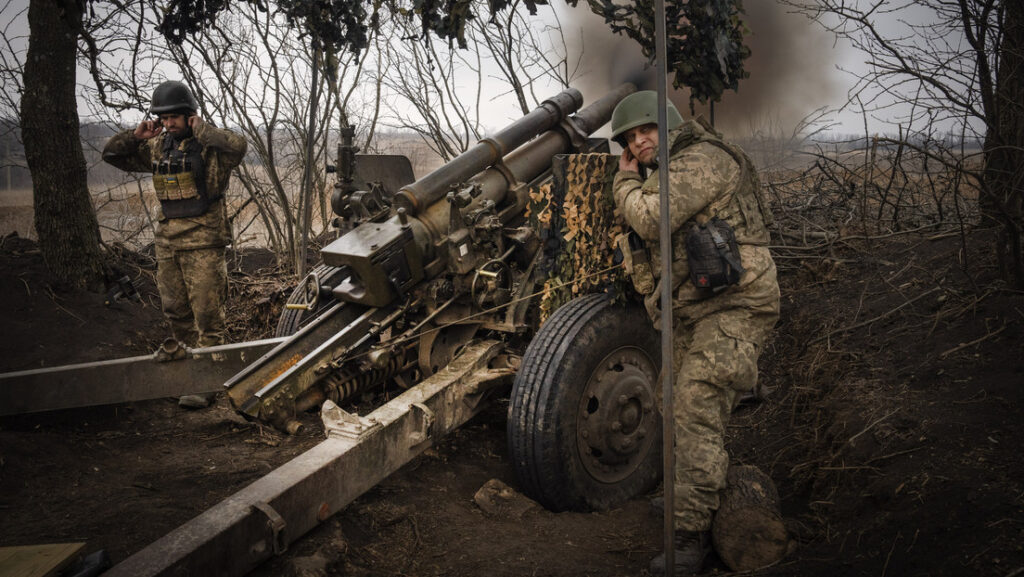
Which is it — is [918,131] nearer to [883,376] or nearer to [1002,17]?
[1002,17]

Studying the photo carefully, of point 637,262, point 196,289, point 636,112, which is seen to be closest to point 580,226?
point 637,262

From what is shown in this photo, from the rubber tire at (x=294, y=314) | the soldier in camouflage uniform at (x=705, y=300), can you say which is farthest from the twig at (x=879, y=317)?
the rubber tire at (x=294, y=314)

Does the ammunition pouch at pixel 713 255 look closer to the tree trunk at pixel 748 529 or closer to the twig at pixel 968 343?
the tree trunk at pixel 748 529

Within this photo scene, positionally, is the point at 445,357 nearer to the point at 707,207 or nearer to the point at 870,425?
the point at 707,207

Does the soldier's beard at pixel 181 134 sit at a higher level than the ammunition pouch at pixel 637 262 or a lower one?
higher

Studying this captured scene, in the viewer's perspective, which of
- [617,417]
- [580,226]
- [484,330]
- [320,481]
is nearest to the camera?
[320,481]

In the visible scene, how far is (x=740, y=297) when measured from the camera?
10.3ft

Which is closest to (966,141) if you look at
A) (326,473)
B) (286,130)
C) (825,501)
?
(825,501)

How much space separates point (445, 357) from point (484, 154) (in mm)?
1249

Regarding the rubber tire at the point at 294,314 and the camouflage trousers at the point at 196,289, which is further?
the camouflage trousers at the point at 196,289

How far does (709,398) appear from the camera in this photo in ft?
10.3

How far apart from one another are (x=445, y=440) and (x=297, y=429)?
1.02 m

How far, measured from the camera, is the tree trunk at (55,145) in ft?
18.6

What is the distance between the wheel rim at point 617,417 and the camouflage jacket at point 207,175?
299 centimetres
